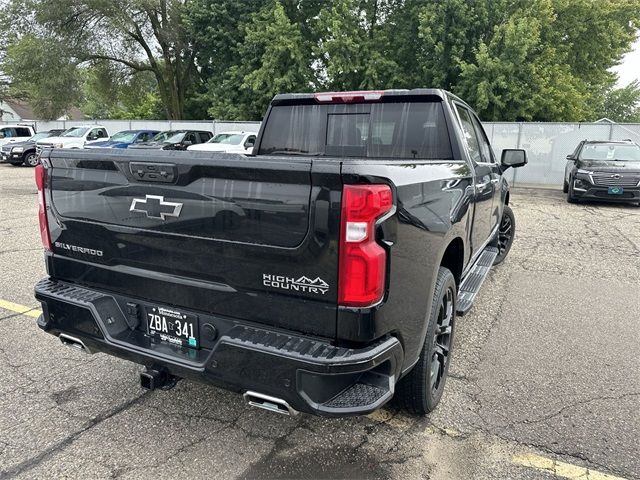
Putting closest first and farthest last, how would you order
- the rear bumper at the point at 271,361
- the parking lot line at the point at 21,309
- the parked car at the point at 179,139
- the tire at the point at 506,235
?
the rear bumper at the point at 271,361 < the parking lot line at the point at 21,309 < the tire at the point at 506,235 < the parked car at the point at 179,139

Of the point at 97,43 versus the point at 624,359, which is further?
the point at 97,43

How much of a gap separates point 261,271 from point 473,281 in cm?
254

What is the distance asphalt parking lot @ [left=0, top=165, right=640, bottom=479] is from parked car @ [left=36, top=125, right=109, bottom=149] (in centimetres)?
1835

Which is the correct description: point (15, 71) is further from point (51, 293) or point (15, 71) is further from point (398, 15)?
point (51, 293)

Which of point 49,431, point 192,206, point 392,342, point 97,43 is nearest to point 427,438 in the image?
point 392,342

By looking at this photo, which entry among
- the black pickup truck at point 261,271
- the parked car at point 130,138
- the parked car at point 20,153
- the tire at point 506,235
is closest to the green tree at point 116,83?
the parked car at point 20,153

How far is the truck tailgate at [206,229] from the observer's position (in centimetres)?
205

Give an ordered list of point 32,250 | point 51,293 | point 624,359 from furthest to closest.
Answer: point 32,250 < point 624,359 < point 51,293

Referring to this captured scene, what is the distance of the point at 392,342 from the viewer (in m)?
2.21

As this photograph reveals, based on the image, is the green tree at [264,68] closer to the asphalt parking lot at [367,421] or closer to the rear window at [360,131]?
the rear window at [360,131]

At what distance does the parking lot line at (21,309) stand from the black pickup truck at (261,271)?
191cm

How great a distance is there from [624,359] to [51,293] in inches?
163

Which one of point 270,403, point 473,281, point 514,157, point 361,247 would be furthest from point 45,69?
point 361,247

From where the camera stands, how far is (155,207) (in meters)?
2.41
